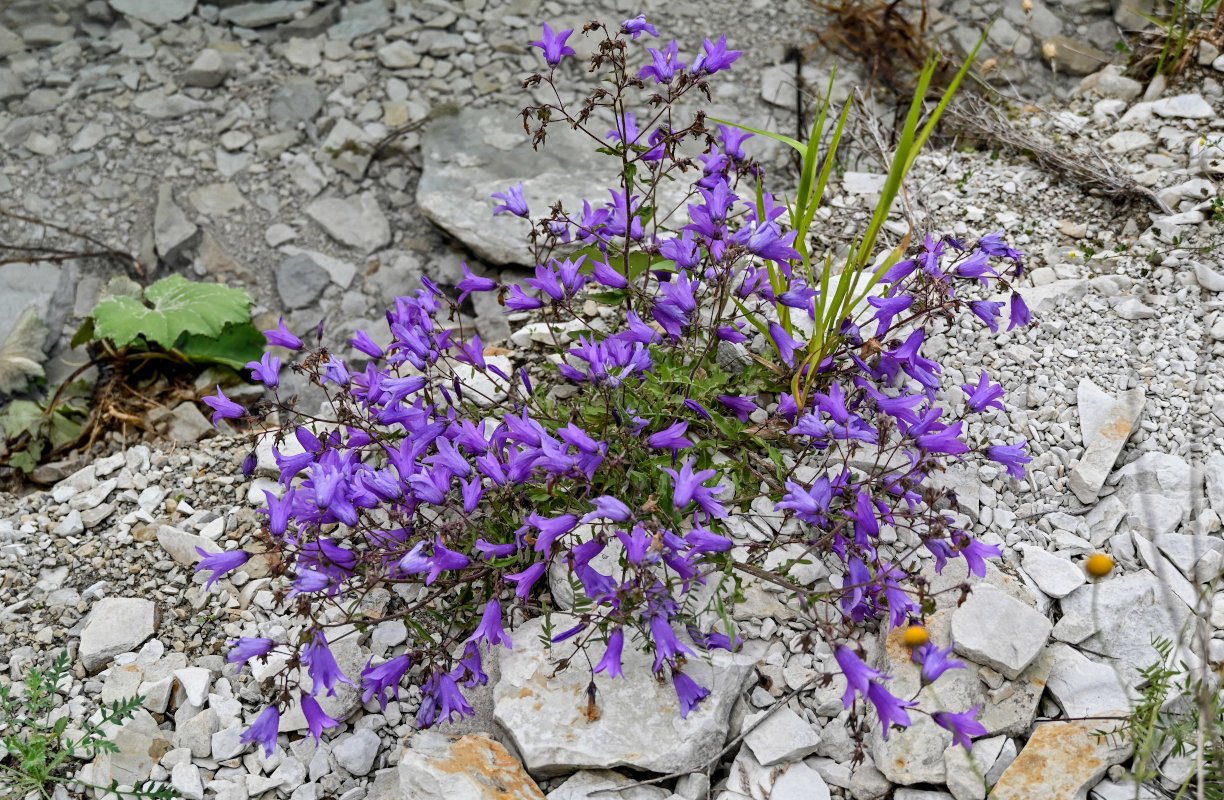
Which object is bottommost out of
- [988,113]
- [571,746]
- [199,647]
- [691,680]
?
[199,647]

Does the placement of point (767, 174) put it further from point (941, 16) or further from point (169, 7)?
point (169, 7)

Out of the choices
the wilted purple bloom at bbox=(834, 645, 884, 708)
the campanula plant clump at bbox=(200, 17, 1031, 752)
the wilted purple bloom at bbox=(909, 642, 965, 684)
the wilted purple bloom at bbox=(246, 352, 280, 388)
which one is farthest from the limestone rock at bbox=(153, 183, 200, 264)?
the wilted purple bloom at bbox=(909, 642, 965, 684)

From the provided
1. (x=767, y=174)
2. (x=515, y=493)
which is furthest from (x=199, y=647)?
(x=767, y=174)

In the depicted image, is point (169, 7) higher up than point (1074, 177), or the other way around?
point (1074, 177)

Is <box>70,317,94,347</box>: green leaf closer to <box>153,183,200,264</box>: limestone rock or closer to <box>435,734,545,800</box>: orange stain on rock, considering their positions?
<box>153,183,200,264</box>: limestone rock

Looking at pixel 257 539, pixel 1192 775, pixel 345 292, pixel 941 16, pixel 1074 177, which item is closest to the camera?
pixel 1192 775

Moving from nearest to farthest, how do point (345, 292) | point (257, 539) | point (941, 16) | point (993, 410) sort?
point (257, 539)
point (993, 410)
point (345, 292)
point (941, 16)

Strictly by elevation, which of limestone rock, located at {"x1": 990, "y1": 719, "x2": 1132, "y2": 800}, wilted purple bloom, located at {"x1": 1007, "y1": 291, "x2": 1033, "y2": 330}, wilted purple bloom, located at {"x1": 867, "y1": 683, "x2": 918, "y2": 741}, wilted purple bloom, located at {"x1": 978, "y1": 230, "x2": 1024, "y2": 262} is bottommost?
limestone rock, located at {"x1": 990, "y1": 719, "x2": 1132, "y2": 800}
